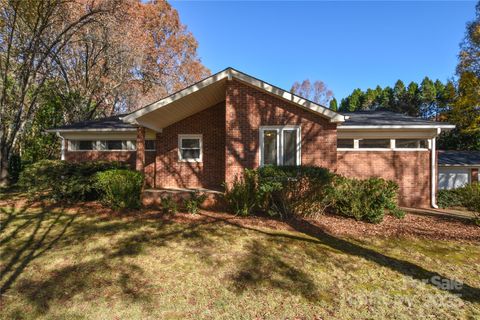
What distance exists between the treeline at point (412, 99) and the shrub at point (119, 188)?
28506 millimetres

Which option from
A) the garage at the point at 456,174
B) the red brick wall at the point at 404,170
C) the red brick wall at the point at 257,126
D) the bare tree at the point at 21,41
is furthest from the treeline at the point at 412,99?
the bare tree at the point at 21,41

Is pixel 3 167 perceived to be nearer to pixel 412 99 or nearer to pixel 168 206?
pixel 168 206

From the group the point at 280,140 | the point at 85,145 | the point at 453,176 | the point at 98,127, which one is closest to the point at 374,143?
the point at 280,140

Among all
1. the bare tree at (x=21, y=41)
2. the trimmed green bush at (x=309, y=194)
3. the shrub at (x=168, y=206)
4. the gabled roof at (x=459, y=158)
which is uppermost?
the bare tree at (x=21, y=41)

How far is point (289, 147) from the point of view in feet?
29.8

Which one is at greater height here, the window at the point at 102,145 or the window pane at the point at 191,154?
the window at the point at 102,145

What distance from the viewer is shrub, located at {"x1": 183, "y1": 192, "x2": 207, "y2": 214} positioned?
26.7 ft

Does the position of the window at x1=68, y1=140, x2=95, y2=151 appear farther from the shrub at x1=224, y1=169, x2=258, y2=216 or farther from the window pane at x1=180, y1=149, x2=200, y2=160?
the shrub at x1=224, y1=169, x2=258, y2=216

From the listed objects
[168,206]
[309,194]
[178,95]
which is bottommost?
[168,206]

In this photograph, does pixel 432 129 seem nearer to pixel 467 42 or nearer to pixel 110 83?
pixel 467 42

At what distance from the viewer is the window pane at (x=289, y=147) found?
9.05 m

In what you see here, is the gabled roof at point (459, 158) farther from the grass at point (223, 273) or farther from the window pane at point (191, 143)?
the window pane at point (191, 143)

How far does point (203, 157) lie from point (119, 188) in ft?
13.8

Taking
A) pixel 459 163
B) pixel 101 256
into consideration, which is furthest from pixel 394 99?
pixel 101 256
